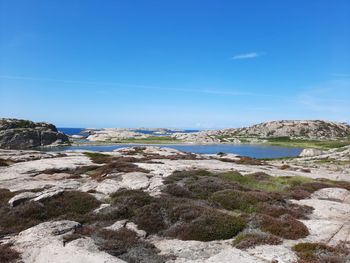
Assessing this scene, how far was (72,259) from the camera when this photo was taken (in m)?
14.1

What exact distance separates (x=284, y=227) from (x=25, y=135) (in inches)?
6698

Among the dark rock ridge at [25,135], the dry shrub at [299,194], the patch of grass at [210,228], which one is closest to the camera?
the patch of grass at [210,228]

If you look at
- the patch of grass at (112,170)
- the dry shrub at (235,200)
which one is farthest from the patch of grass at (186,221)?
the patch of grass at (112,170)

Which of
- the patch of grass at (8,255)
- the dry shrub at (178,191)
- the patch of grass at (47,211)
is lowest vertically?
the patch of grass at (8,255)

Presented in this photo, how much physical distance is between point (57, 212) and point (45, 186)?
8.05 metres

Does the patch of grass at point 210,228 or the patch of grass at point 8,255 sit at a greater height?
the patch of grass at point 210,228

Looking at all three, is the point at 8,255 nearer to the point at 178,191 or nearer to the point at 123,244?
the point at 123,244

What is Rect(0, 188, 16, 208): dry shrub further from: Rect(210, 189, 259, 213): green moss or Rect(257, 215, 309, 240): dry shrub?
Rect(257, 215, 309, 240): dry shrub

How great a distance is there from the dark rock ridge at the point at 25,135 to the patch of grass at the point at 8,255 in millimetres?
158739

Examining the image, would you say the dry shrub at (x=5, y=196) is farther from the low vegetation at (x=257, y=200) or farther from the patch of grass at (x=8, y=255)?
the low vegetation at (x=257, y=200)

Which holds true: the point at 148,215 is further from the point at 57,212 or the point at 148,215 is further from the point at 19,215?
the point at 19,215

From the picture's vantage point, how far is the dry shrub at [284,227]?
56.9 ft

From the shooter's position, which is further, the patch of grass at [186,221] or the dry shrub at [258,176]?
the dry shrub at [258,176]

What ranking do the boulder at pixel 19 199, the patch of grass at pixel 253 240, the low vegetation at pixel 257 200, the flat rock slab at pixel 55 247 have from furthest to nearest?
the boulder at pixel 19 199 < the low vegetation at pixel 257 200 < the patch of grass at pixel 253 240 < the flat rock slab at pixel 55 247
